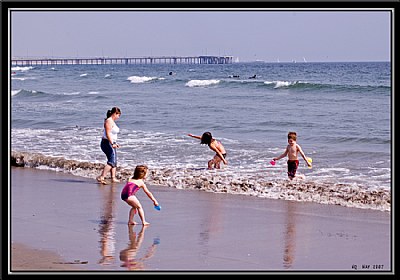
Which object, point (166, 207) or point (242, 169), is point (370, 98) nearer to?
point (242, 169)

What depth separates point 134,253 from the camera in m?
7.46

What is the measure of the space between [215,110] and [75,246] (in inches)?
800

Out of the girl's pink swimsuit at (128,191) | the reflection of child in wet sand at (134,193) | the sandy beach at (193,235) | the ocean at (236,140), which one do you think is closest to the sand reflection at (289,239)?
the sandy beach at (193,235)

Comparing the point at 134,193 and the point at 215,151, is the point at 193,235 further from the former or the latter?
the point at 215,151

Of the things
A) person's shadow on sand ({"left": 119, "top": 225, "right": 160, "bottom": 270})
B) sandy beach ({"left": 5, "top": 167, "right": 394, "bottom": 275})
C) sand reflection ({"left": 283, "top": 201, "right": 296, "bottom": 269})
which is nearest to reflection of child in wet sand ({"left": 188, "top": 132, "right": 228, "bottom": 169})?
sandy beach ({"left": 5, "top": 167, "right": 394, "bottom": 275})

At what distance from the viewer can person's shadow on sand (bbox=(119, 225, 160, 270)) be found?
23.0 ft

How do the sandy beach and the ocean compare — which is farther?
the ocean

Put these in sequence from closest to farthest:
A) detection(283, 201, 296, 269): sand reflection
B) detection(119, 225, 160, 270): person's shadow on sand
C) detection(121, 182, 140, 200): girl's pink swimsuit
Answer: detection(119, 225, 160, 270): person's shadow on sand < detection(283, 201, 296, 269): sand reflection < detection(121, 182, 140, 200): girl's pink swimsuit

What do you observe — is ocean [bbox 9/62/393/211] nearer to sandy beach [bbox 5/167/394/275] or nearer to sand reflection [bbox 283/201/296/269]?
sandy beach [bbox 5/167/394/275]

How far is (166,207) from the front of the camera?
10078mm

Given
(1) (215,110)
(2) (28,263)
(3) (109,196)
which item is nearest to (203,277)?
(2) (28,263)

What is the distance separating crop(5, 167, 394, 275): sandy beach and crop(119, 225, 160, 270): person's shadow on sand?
0.03 ft

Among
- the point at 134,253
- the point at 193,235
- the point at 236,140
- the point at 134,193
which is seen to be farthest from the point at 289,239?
the point at 236,140

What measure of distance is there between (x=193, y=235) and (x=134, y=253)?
3.30ft
